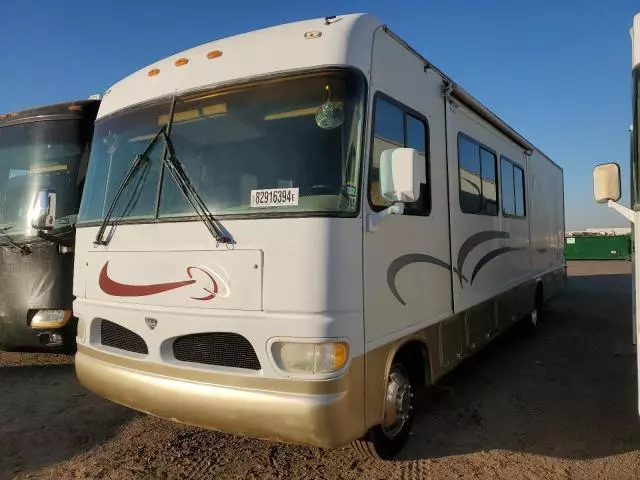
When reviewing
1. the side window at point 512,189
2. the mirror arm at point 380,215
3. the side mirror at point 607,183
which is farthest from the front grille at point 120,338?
the side window at point 512,189

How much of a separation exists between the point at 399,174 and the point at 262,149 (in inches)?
34.8

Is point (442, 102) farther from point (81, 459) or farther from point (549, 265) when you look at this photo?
point (549, 265)

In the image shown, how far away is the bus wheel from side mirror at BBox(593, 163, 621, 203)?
187 cm

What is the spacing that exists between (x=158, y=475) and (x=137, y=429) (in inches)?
33.1

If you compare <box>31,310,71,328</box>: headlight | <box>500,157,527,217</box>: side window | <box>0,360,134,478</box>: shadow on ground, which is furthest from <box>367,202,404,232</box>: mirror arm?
<box>31,310,71,328</box>: headlight

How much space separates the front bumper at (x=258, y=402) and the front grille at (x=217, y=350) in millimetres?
85

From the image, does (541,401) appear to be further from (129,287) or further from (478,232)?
(129,287)

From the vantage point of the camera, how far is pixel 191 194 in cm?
331

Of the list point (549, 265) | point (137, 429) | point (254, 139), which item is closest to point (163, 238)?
point (254, 139)

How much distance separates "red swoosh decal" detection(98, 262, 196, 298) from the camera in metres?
3.31

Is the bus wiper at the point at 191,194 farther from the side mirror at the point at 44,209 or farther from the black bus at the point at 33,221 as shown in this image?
the black bus at the point at 33,221

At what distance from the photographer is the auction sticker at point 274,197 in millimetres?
3018

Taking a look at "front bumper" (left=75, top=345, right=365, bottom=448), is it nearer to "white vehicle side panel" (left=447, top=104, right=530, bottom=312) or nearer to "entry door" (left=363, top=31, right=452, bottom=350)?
"entry door" (left=363, top=31, right=452, bottom=350)

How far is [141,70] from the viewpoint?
A: 4.13 meters
